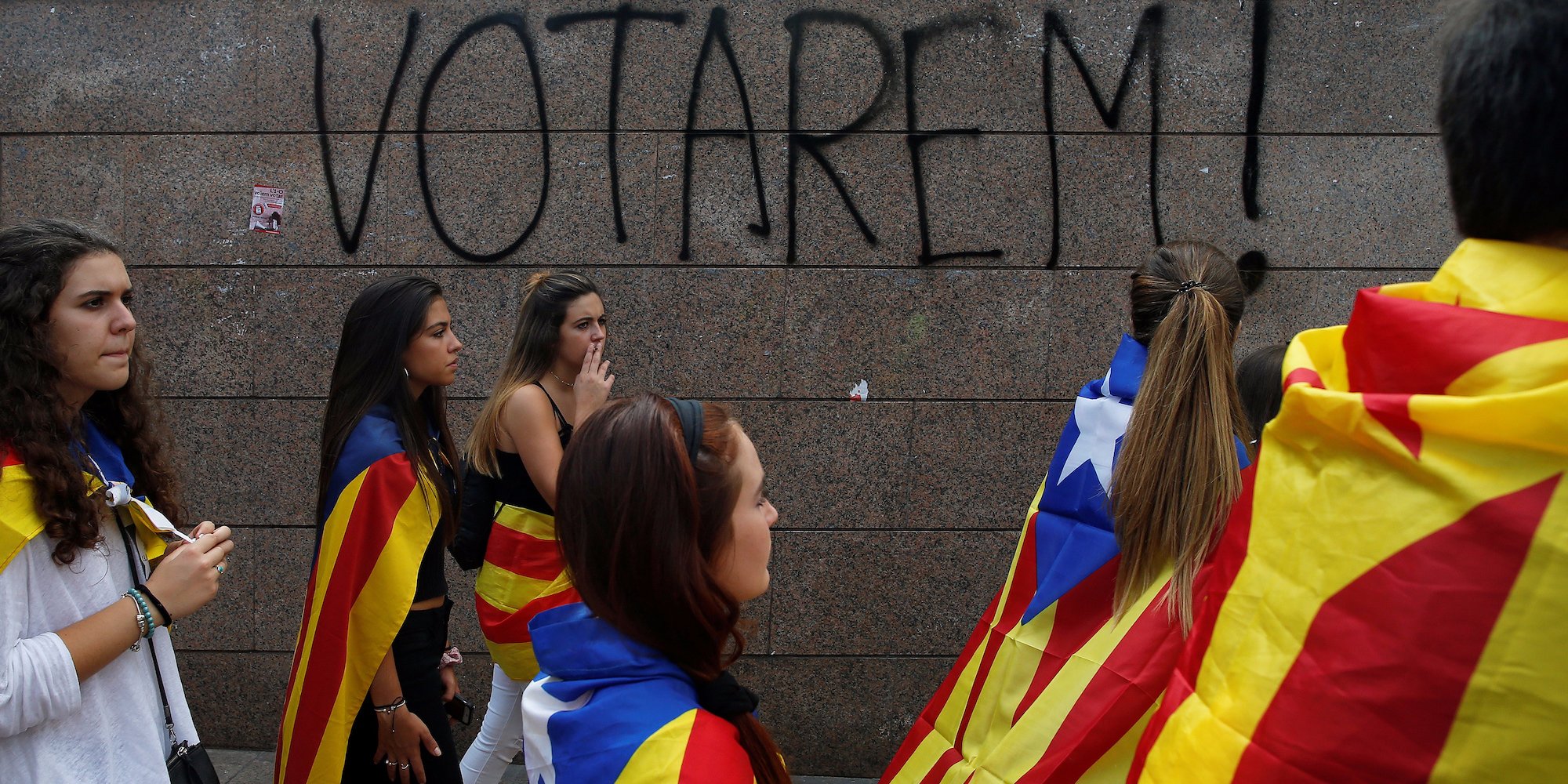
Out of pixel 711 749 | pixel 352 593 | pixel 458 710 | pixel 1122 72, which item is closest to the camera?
pixel 711 749

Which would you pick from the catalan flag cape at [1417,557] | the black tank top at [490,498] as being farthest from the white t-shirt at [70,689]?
the catalan flag cape at [1417,557]

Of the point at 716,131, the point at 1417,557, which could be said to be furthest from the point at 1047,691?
the point at 716,131

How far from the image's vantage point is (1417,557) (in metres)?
0.98

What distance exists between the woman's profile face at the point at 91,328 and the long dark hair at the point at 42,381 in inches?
0.6

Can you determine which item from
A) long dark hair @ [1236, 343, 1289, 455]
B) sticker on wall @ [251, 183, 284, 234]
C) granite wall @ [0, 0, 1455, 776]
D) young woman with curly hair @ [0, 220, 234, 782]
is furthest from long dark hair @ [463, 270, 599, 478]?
long dark hair @ [1236, 343, 1289, 455]

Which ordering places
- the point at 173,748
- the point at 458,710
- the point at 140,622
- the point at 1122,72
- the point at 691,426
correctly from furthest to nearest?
the point at 1122,72 → the point at 458,710 → the point at 173,748 → the point at 140,622 → the point at 691,426

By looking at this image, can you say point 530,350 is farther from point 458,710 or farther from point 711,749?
point 711,749

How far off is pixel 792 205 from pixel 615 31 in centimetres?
102

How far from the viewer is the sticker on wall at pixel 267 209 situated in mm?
4559

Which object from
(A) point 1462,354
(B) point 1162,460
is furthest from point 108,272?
(A) point 1462,354

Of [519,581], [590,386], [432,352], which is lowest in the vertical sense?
[519,581]

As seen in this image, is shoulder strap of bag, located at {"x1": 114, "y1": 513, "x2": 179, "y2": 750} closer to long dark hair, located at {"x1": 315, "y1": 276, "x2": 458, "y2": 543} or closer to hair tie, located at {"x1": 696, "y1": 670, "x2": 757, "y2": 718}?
long dark hair, located at {"x1": 315, "y1": 276, "x2": 458, "y2": 543}

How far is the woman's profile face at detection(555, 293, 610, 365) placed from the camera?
11.3ft

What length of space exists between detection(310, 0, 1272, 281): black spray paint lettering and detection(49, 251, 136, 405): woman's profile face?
8.14ft
